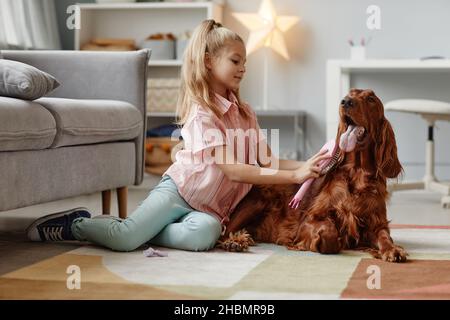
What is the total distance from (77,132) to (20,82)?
Answer: 0.30 metres

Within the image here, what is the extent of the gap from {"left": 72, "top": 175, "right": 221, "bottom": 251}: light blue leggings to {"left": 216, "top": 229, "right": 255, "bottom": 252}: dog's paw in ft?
0.11

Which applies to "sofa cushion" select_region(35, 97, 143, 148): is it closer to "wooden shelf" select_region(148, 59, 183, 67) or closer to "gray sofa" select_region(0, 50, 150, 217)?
"gray sofa" select_region(0, 50, 150, 217)

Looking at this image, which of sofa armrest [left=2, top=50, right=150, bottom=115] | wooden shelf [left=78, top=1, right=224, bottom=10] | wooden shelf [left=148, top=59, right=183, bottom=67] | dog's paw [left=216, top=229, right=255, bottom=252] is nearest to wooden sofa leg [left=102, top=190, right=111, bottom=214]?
sofa armrest [left=2, top=50, right=150, bottom=115]

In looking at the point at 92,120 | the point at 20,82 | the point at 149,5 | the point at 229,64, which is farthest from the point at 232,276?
the point at 149,5

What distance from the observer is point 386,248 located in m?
1.94

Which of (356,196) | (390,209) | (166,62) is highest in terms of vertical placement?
(166,62)

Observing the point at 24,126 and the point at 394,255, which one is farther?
the point at 24,126

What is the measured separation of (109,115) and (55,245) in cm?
61

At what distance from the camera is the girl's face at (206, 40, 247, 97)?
215 centimetres

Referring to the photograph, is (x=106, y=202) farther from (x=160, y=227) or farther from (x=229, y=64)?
(x=229, y=64)

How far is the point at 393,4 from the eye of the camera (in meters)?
4.51

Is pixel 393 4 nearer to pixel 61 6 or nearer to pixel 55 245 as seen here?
pixel 61 6

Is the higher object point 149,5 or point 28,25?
point 149,5
